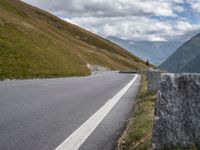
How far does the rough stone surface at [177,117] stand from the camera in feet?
18.8

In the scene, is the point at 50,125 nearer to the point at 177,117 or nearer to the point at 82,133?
the point at 82,133

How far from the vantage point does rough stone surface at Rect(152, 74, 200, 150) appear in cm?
572

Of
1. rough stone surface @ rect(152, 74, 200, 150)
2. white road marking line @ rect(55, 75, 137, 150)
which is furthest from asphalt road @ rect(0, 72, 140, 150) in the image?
rough stone surface @ rect(152, 74, 200, 150)

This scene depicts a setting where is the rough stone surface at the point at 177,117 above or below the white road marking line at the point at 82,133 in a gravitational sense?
above

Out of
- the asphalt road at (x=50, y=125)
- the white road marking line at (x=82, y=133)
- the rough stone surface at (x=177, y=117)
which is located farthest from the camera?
the asphalt road at (x=50, y=125)

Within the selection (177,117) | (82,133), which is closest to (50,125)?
(82,133)

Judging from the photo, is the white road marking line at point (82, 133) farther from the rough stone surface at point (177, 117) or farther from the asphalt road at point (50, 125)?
the rough stone surface at point (177, 117)

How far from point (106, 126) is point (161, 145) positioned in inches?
151

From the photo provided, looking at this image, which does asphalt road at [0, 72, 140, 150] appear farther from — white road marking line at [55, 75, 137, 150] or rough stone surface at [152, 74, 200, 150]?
rough stone surface at [152, 74, 200, 150]

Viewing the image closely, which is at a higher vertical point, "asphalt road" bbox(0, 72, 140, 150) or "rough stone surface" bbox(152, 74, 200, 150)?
"rough stone surface" bbox(152, 74, 200, 150)

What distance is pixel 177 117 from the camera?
577 centimetres

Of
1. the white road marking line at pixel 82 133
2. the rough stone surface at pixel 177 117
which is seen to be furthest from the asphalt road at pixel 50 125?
the rough stone surface at pixel 177 117

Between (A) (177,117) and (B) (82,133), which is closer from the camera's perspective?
(A) (177,117)

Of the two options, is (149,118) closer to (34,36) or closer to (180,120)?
(180,120)
